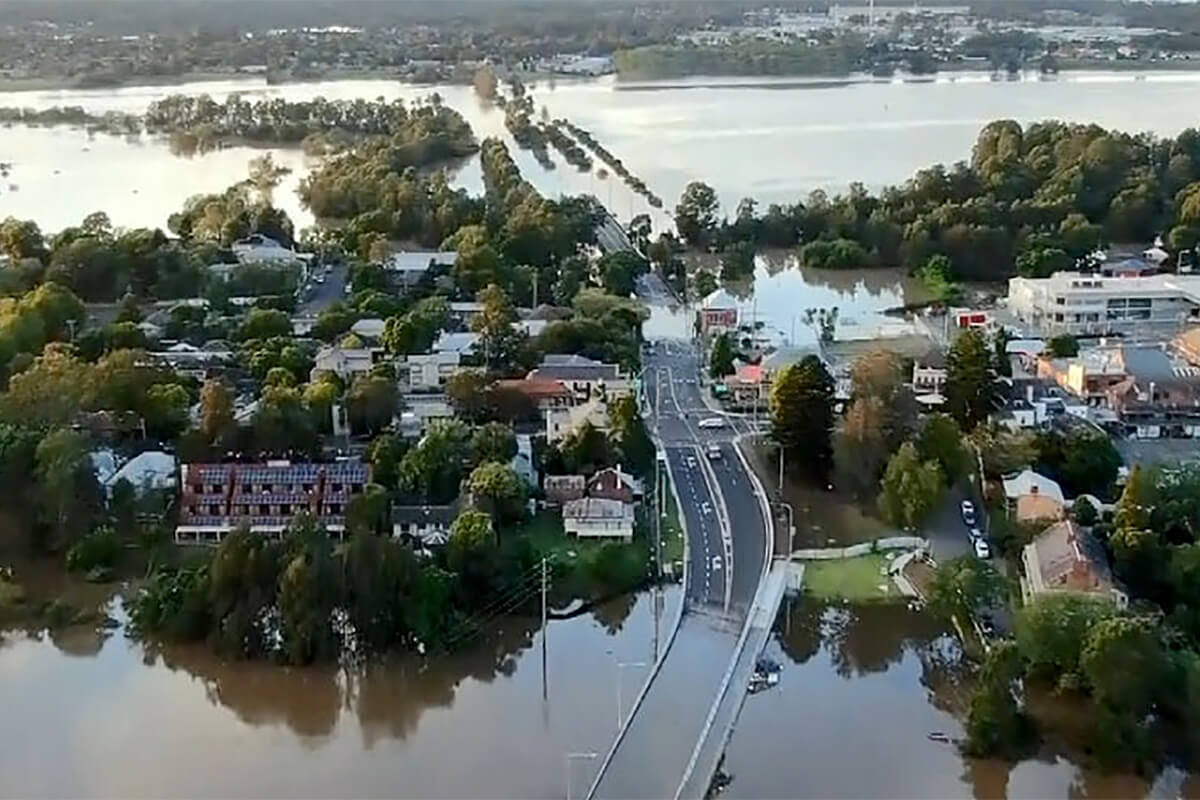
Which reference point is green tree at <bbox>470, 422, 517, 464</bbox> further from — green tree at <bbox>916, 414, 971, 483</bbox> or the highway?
green tree at <bbox>916, 414, 971, 483</bbox>

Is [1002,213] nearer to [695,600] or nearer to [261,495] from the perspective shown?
[695,600]

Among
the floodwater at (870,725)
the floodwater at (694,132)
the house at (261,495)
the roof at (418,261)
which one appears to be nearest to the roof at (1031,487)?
the floodwater at (870,725)

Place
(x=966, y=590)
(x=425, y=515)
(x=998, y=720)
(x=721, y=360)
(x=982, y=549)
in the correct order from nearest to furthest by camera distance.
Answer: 1. (x=998, y=720)
2. (x=966, y=590)
3. (x=982, y=549)
4. (x=425, y=515)
5. (x=721, y=360)

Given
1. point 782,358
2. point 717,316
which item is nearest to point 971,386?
point 782,358

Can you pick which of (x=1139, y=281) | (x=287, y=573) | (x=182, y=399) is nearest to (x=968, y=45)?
(x=1139, y=281)

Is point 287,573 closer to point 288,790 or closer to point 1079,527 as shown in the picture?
point 288,790
